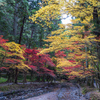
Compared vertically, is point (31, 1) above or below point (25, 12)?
above

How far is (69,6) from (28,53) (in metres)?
9.07

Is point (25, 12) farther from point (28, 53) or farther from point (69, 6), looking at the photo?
point (69, 6)

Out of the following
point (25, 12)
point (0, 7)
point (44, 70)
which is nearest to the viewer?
point (0, 7)

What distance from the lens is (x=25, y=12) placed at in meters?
10.4

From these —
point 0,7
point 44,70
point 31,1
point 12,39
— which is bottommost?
point 44,70

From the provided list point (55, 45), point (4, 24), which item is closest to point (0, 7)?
point (4, 24)

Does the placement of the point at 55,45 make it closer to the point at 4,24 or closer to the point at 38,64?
the point at 38,64

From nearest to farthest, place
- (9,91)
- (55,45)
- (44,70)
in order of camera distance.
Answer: (55,45), (9,91), (44,70)

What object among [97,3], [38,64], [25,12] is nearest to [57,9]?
[97,3]

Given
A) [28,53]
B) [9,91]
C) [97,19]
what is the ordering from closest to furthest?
[97,19], [9,91], [28,53]

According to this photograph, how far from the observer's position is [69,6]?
3223 mm

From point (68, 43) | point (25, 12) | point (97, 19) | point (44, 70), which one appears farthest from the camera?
point (44, 70)

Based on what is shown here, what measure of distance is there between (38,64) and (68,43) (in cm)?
863

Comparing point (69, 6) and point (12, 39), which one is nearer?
point (69, 6)
